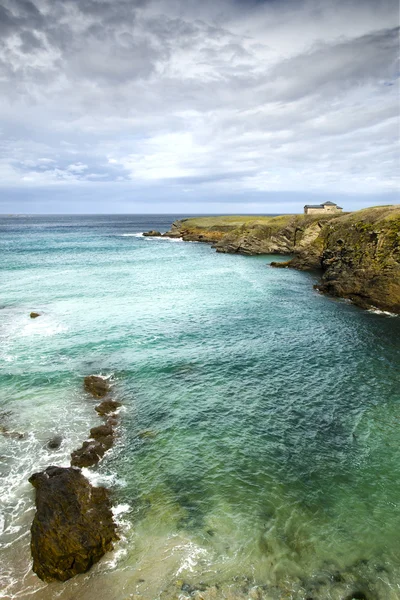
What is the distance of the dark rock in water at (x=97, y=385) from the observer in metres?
25.5

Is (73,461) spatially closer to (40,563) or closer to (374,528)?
(40,563)

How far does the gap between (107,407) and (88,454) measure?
192 inches

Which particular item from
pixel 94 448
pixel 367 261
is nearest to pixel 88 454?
pixel 94 448

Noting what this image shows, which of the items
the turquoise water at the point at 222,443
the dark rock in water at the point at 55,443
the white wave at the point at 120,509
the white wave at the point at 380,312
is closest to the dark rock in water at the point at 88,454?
the turquoise water at the point at 222,443

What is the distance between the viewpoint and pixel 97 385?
1033 inches

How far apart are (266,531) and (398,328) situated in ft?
104

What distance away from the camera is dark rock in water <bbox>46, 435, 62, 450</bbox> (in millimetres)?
19655

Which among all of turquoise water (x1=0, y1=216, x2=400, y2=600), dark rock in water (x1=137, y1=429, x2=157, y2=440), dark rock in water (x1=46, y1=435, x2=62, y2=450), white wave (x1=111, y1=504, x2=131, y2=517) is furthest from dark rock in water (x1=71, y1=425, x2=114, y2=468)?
Answer: white wave (x1=111, y1=504, x2=131, y2=517)

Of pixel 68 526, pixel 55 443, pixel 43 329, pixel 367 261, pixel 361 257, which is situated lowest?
pixel 55 443

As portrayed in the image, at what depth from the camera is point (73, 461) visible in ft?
60.1

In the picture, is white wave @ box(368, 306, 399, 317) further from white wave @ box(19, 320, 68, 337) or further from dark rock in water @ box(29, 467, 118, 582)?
dark rock in water @ box(29, 467, 118, 582)

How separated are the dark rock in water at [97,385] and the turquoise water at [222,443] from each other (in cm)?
68

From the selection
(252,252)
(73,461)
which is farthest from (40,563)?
(252,252)

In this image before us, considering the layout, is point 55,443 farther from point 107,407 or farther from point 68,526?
point 68,526
